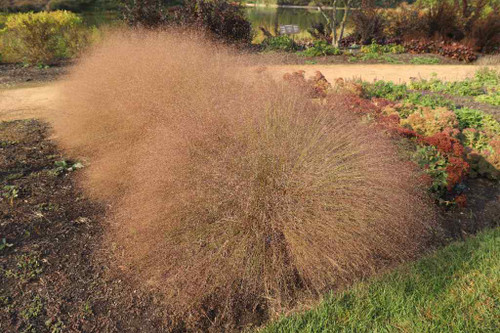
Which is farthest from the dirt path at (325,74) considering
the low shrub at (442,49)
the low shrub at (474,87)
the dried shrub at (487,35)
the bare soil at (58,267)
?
the bare soil at (58,267)

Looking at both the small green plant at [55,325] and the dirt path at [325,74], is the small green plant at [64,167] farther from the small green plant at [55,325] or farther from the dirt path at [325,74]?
the dirt path at [325,74]

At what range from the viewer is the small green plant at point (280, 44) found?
10587 millimetres

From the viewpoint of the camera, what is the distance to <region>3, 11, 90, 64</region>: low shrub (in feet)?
28.6

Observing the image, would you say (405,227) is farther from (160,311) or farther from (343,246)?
(160,311)

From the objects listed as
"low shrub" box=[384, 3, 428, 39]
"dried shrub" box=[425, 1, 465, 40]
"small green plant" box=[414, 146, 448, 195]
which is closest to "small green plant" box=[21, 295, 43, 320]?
"small green plant" box=[414, 146, 448, 195]

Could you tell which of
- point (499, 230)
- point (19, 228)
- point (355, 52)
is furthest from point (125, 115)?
point (355, 52)

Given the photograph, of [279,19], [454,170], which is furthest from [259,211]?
[279,19]

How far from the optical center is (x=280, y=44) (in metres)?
10.9

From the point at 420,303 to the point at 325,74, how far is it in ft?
23.1

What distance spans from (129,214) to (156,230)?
33 centimetres

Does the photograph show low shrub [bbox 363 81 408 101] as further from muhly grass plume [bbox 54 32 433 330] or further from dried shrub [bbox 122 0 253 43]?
dried shrub [bbox 122 0 253 43]

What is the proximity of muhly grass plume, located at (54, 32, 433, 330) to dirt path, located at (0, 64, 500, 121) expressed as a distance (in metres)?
2.64

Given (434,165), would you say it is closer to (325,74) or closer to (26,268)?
(26,268)

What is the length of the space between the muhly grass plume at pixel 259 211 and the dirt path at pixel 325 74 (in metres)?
2.64
